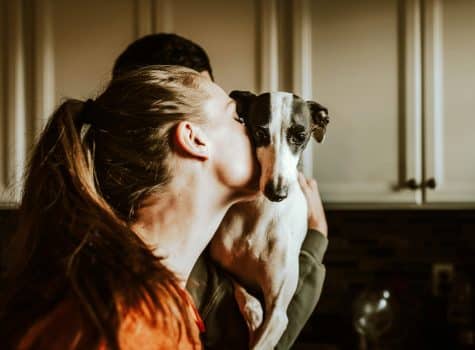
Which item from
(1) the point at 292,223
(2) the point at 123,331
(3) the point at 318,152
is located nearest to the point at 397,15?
(3) the point at 318,152

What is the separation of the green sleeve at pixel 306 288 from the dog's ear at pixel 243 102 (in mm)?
322

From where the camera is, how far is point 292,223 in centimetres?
86

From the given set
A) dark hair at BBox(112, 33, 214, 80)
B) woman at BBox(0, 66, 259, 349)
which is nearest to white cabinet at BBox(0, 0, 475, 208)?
dark hair at BBox(112, 33, 214, 80)

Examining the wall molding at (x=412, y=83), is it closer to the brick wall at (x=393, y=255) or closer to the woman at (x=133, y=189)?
the brick wall at (x=393, y=255)

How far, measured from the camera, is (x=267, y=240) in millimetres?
832

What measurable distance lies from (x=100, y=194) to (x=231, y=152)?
166mm

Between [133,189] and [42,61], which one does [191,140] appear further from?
[42,61]

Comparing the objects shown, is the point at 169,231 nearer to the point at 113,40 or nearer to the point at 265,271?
the point at 265,271

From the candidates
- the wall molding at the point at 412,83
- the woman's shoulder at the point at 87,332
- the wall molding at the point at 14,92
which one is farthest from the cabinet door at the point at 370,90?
the woman's shoulder at the point at 87,332

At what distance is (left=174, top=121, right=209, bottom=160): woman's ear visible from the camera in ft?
2.38

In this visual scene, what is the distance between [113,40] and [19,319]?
1.41 m

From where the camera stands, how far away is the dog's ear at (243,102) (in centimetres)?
78

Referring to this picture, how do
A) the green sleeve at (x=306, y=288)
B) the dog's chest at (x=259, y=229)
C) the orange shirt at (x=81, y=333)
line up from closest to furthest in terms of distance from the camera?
the orange shirt at (x=81, y=333) < the dog's chest at (x=259, y=229) < the green sleeve at (x=306, y=288)

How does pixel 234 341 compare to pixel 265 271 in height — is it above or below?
below
